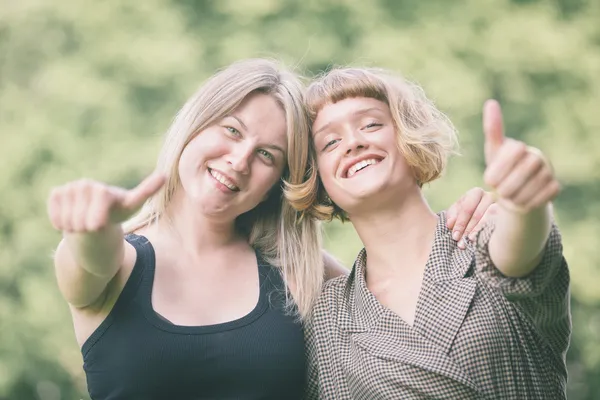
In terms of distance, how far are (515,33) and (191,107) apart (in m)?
4.04

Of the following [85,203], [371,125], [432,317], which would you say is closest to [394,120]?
[371,125]

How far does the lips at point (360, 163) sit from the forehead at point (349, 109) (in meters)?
0.14

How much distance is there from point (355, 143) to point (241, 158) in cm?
33

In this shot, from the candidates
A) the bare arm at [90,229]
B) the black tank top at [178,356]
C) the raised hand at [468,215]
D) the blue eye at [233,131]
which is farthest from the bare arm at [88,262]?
the raised hand at [468,215]

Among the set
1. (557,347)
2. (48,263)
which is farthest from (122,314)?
(48,263)

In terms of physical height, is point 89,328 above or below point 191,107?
below

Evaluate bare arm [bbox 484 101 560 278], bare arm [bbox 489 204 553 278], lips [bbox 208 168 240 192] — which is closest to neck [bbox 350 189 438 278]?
lips [bbox 208 168 240 192]

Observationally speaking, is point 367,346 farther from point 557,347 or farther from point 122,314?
point 122,314

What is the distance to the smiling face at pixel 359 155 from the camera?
7.00ft

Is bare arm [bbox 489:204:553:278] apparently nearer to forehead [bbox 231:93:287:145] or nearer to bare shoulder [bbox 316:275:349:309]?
bare shoulder [bbox 316:275:349:309]

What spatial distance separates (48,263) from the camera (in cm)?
549

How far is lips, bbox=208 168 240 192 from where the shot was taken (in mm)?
2176

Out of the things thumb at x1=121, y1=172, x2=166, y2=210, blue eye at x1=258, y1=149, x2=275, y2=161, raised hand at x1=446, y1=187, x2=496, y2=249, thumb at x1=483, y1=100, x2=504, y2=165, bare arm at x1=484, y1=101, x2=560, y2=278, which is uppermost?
thumb at x1=483, y1=100, x2=504, y2=165

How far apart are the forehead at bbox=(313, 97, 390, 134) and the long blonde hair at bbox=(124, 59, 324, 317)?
0.21 ft
